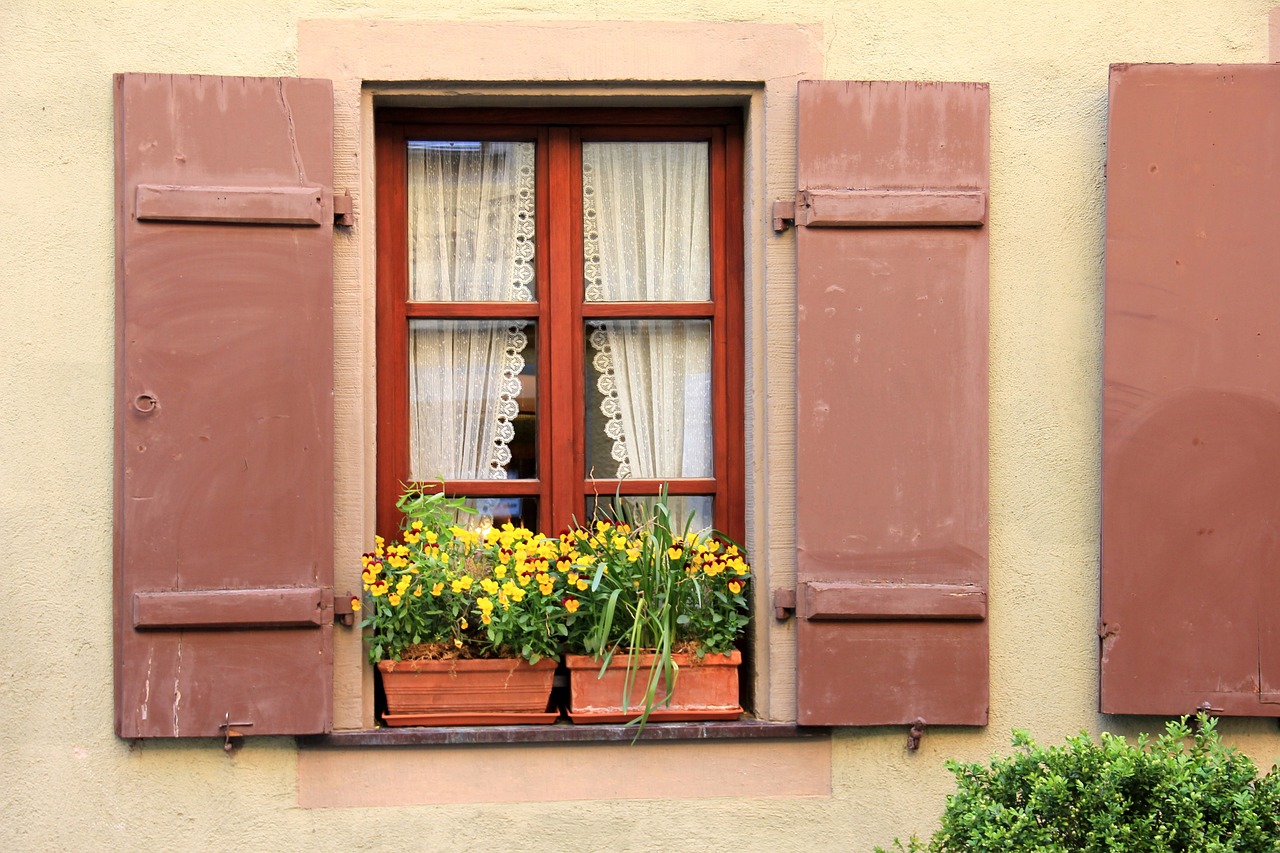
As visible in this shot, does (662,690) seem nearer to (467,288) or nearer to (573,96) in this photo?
(467,288)

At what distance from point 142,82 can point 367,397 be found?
104 centimetres

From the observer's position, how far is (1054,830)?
8.96 feet

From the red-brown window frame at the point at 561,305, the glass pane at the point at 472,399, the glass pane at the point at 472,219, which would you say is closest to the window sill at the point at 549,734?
the red-brown window frame at the point at 561,305

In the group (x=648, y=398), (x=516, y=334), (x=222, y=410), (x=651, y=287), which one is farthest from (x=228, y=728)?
(x=651, y=287)

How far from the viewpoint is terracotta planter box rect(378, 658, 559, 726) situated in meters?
3.35

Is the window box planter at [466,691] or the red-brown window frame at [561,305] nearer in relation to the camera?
the window box planter at [466,691]

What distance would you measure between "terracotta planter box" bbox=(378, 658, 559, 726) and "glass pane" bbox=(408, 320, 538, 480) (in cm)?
63

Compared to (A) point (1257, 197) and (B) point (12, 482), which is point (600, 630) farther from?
(A) point (1257, 197)

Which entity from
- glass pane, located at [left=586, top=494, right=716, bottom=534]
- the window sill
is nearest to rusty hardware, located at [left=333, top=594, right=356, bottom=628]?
the window sill

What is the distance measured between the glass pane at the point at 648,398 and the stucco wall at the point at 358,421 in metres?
0.34

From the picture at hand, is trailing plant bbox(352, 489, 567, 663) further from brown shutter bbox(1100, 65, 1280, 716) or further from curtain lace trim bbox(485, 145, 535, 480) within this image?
brown shutter bbox(1100, 65, 1280, 716)

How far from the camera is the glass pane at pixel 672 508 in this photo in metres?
3.71

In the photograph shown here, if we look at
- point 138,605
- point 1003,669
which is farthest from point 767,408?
point 138,605

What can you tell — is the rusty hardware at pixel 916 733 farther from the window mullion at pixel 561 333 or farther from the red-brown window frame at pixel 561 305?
the window mullion at pixel 561 333
